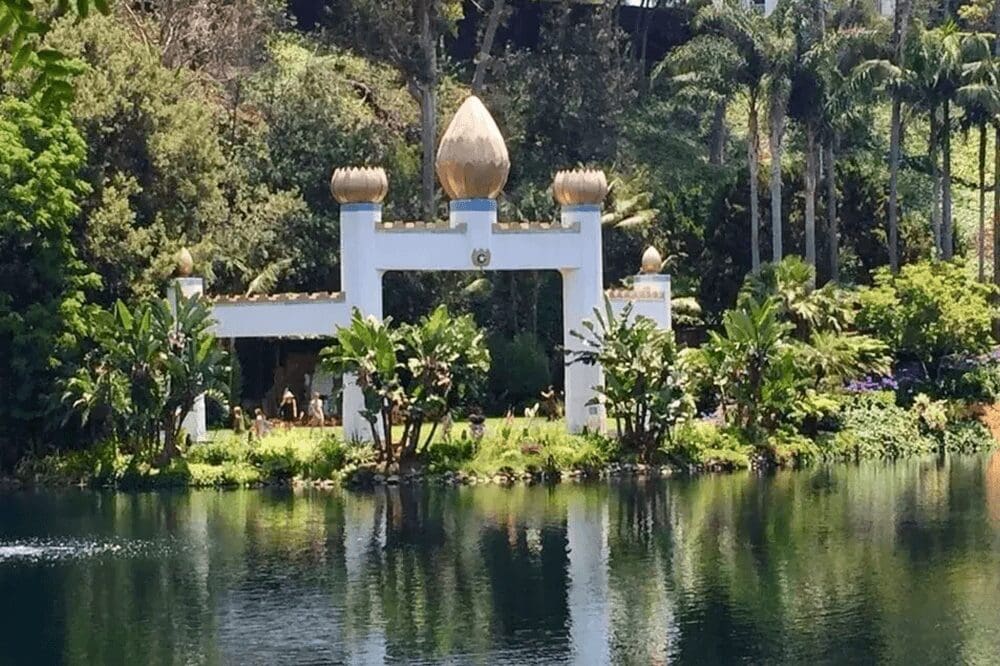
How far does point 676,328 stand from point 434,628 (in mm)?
32665

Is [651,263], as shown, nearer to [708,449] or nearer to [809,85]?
[708,449]

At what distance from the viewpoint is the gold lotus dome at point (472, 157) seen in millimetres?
42250

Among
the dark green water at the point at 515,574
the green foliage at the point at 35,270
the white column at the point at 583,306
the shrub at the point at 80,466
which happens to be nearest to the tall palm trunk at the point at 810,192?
the white column at the point at 583,306

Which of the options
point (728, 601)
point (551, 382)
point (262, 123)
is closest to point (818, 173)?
point (551, 382)

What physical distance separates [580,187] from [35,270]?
13054 mm

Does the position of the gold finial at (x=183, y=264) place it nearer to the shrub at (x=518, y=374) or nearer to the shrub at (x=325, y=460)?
the shrub at (x=325, y=460)

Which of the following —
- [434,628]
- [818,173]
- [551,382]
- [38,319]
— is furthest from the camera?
[818,173]

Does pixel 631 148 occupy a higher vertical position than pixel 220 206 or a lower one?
higher

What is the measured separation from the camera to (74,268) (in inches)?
1650

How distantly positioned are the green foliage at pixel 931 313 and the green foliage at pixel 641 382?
396 inches

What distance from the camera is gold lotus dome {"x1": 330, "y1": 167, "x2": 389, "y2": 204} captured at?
42.3 metres

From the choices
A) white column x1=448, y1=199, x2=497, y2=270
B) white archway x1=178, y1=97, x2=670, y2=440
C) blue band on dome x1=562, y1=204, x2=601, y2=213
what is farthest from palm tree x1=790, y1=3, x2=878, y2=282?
white column x1=448, y1=199, x2=497, y2=270

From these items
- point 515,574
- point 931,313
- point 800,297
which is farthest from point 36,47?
point 931,313

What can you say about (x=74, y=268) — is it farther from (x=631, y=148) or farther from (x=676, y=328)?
(x=631, y=148)
